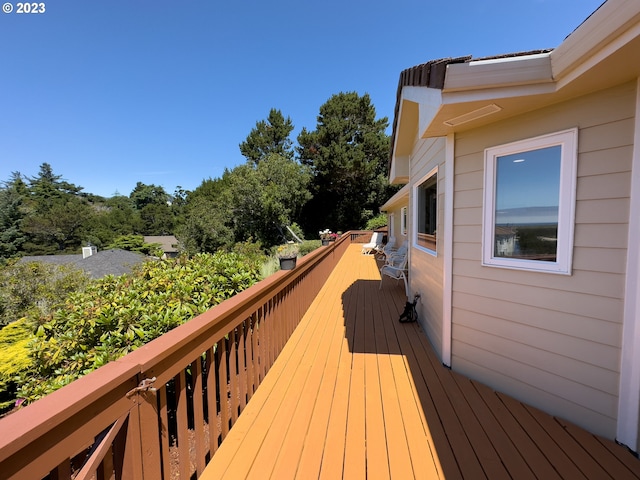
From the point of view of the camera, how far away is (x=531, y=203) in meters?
2.16

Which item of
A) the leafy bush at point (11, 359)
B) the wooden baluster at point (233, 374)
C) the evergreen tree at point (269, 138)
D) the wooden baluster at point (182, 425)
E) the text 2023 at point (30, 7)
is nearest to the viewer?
the wooden baluster at point (182, 425)

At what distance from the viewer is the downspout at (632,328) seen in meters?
1.63

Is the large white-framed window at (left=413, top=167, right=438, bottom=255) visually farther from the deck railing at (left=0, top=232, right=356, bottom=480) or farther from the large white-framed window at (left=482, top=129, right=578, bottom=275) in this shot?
the deck railing at (left=0, top=232, right=356, bottom=480)

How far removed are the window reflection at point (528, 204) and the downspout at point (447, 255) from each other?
40cm

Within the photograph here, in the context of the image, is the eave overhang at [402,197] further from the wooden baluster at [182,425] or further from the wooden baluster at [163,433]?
the wooden baluster at [163,433]

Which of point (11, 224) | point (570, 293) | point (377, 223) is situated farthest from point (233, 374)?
point (11, 224)

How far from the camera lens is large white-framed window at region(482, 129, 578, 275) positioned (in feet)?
6.28

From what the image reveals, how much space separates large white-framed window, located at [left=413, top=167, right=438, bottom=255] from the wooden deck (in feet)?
4.74

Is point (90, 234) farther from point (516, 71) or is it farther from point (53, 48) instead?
point (516, 71)

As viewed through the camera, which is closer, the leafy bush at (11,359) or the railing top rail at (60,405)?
the railing top rail at (60,405)

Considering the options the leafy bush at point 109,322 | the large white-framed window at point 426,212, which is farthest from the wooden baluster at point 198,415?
the large white-framed window at point 426,212

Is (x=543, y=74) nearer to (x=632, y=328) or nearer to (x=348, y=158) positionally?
(x=632, y=328)

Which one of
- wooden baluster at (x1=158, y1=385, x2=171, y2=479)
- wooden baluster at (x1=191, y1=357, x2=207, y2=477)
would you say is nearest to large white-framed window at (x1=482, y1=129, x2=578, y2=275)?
wooden baluster at (x1=191, y1=357, x2=207, y2=477)

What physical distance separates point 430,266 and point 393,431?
6.48 feet
